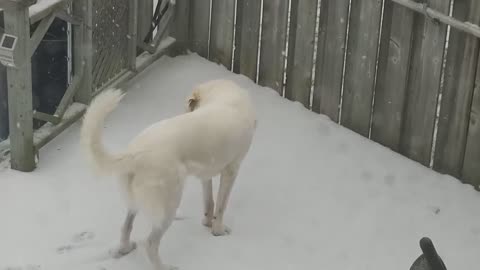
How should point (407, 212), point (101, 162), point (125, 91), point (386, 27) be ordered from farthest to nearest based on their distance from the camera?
point (125, 91), point (386, 27), point (407, 212), point (101, 162)

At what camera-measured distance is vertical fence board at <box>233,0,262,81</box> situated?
731cm

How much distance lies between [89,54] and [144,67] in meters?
0.99

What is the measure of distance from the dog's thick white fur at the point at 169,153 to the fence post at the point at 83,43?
4.11 feet

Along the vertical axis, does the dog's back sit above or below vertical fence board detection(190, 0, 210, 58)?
above

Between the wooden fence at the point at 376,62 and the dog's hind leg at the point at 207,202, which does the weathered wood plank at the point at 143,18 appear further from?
the dog's hind leg at the point at 207,202

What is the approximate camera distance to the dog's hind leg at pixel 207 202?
226 inches

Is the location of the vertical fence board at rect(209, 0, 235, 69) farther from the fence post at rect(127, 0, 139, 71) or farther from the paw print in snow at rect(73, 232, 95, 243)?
the paw print in snow at rect(73, 232, 95, 243)

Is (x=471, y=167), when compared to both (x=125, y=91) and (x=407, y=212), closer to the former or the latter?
Answer: (x=407, y=212)

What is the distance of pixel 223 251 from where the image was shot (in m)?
5.56

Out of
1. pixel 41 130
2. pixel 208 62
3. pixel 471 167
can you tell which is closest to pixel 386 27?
pixel 471 167

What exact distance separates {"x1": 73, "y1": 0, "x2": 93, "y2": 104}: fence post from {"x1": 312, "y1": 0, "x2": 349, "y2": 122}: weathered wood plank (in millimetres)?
1616

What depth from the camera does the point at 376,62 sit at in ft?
22.0

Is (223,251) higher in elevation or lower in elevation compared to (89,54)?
lower

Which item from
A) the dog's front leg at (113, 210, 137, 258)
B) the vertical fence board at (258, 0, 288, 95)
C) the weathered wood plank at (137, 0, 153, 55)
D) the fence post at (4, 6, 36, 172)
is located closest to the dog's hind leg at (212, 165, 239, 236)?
the dog's front leg at (113, 210, 137, 258)
